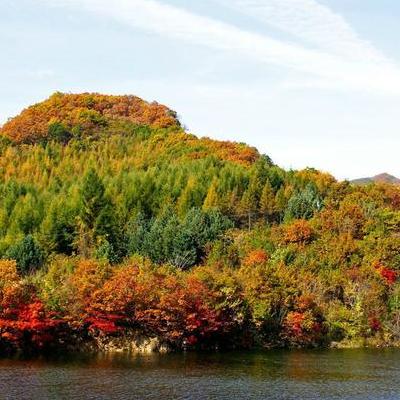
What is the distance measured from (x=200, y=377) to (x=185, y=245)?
4391cm

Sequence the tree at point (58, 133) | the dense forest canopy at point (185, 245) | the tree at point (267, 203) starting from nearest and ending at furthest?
the dense forest canopy at point (185, 245) < the tree at point (267, 203) < the tree at point (58, 133)

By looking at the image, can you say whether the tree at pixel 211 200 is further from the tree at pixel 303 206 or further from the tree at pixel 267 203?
the tree at pixel 303 206

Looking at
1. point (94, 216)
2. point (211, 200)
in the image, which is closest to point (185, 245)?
point (94, 216)

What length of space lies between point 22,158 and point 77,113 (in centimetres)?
3344

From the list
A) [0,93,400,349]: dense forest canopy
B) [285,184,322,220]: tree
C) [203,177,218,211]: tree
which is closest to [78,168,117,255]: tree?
[0,93,400,349]: dense forest canopy

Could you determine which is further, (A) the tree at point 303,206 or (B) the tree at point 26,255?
(A) the tree at point 303,206

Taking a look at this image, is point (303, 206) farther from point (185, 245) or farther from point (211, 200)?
point (185, 245)

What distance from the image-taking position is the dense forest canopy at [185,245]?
194 feet

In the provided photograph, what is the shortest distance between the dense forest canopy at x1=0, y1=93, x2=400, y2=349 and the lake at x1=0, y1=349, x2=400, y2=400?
15.6 feet

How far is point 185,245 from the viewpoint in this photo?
3482 inches

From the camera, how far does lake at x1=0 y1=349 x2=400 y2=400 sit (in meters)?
38.9

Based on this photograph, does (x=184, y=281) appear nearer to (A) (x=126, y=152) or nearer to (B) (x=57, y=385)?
(B) (x=57, y=385)

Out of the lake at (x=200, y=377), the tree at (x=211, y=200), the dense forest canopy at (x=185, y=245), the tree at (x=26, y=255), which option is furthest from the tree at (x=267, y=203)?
the lake at (x=200, y=377)

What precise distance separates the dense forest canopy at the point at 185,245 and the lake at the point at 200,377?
4.76 m
